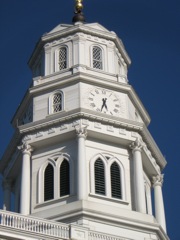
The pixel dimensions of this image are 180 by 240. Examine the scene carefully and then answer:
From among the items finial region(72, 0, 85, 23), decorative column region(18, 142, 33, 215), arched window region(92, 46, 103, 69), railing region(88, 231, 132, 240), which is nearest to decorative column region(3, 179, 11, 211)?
decorative column region(18, 142, 33, 215)

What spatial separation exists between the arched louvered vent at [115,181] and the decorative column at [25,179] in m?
5.16

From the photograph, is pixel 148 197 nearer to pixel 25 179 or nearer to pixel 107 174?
pixel 107 174

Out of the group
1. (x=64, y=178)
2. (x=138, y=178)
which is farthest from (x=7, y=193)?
(x=138, y=178)

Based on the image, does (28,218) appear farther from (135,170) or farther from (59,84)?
(59,84)

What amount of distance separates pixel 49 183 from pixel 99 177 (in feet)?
10.3

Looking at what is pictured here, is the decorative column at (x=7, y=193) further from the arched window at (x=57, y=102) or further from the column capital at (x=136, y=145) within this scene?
the column capital at (x=136, y=145)

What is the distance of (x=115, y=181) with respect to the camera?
59219 millimetres

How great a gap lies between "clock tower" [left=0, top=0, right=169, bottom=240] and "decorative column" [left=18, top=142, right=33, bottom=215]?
2.4 inches

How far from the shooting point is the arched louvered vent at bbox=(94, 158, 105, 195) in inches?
2291

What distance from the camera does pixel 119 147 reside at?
6075 centimetres

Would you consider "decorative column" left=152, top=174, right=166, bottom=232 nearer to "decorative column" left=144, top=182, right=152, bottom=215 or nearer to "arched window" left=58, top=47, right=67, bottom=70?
"decorative column" left=144, top=182, right=152, bottom=215

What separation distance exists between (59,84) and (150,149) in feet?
23.9

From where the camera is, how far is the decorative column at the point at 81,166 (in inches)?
2223

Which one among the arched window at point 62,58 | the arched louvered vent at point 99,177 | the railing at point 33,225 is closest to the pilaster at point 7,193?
the arched louvered vent at point 99,177
